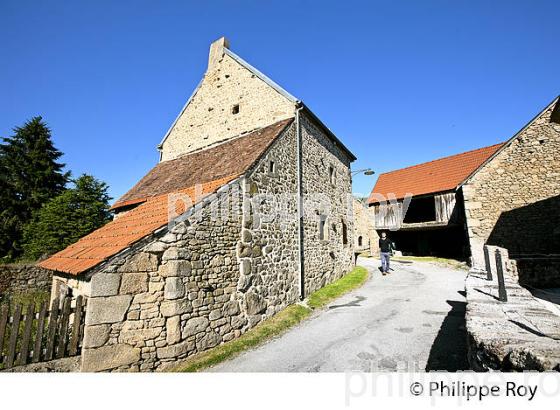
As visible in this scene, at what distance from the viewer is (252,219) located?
23.9 feet

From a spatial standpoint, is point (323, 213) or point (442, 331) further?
point (323, 213)

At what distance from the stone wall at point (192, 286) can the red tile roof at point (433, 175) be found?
617 inches

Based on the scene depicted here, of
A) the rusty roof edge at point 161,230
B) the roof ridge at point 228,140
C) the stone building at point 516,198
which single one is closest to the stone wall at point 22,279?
the roof ridge at point 228,140

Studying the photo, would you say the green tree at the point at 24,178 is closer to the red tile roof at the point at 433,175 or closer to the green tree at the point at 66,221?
the green tree at the point at 66,221

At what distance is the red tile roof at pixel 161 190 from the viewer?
5469mm

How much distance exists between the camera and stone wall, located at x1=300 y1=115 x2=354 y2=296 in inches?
396

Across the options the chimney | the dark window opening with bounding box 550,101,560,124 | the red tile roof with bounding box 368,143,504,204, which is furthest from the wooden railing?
the red tile roof with bounding box 368,143,504,204

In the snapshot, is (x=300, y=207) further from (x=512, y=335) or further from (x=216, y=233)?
(x=512, y=335)

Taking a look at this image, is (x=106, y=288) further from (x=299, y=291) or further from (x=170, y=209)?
(x=299, y=291)

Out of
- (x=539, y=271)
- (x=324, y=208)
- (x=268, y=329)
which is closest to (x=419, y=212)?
(x=539, y=271)

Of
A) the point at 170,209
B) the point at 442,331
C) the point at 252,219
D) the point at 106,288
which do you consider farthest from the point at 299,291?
the point at 106,288

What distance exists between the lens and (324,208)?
37.5 ft

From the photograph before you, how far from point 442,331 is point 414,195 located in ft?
51.6

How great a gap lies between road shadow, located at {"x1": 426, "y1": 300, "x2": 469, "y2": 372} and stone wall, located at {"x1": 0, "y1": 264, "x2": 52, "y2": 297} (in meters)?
16.1
